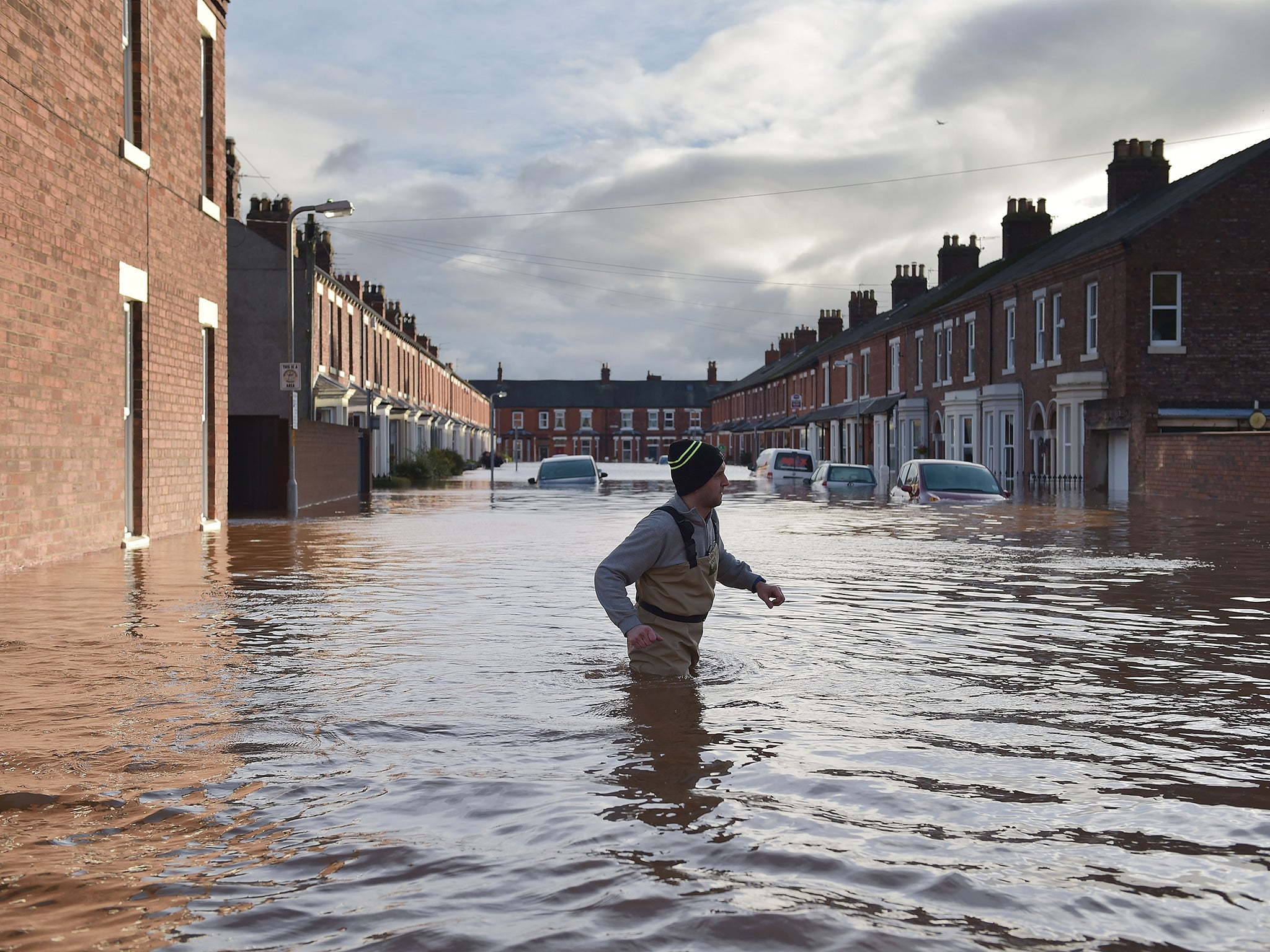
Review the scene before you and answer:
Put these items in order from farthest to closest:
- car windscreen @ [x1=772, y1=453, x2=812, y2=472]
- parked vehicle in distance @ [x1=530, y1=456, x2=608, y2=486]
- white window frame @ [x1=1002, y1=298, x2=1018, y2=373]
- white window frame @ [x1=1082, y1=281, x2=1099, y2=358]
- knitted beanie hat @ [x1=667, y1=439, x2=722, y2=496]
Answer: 1. car windscreen @ [x1=772, y1=453, x2=812, y2=472]
2. white window frame @ [x1=1002, y1=298, x2=1018, y2=373]
3. parked vehicle in distance @ [x1=530, y1=456, x2=608, y2=486]
4. white window frame @ [x1=1082, y1=281, x2=1099, y2=358]
5. knitted beanie hat @ [x1=667, y1=439, x2=722, y2=496]

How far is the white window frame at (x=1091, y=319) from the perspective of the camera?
3609 cm

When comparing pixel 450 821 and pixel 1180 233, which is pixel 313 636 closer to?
pixel 450 821

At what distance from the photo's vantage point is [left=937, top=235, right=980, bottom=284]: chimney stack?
60.7m

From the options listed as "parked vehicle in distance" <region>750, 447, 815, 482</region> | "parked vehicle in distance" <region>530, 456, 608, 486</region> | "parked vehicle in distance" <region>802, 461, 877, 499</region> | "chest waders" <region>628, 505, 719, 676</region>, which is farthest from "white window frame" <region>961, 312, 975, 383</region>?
"chest waders" <region>628, 505, 719, 676</region>

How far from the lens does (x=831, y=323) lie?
8931 centimetres

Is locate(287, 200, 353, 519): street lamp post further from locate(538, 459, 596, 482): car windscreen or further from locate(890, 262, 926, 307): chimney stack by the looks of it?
locate(890, 262, 926, 307): chimney stack

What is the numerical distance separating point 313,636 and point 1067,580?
24.9 ft

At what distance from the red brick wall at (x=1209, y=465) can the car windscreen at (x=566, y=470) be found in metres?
17.2

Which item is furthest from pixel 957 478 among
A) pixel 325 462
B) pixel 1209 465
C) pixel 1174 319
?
pixel 325 462

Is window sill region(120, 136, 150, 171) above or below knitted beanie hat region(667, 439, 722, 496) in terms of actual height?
above

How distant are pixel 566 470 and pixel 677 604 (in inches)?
1424

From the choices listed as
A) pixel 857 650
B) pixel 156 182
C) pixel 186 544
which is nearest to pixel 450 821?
pixel 857 650

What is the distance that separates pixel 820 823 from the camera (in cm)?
463

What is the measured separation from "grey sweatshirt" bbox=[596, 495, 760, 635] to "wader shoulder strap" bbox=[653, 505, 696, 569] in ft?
0.06
